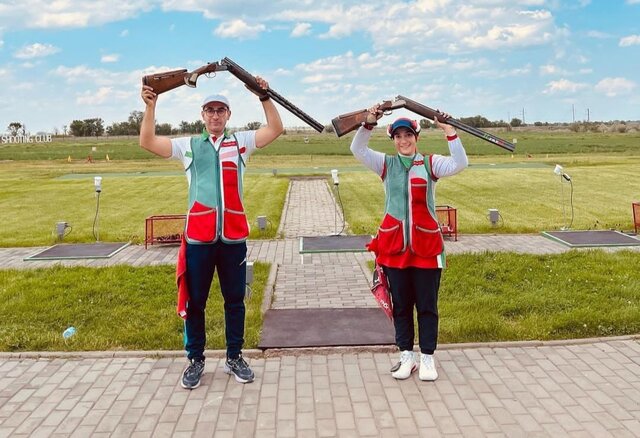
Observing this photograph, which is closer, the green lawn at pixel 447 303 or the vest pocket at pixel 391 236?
the vest pocket at pixel 391 236

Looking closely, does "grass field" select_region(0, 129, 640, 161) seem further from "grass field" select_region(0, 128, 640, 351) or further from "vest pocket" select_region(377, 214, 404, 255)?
"vest pocket" select_region(377, 214, 404, 255)

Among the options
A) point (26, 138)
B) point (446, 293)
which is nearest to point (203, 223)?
point (446, 293)

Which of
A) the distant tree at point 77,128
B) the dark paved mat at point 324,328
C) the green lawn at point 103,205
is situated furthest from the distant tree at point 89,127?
the dark paved mat at point 324,328

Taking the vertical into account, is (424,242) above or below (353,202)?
above

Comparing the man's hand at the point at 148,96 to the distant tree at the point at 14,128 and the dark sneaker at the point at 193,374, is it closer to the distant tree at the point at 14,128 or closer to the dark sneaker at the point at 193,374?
the dark sneaker at the point at 193,374

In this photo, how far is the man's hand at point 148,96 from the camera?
443 cm

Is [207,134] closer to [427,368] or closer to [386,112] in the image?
[386,112]

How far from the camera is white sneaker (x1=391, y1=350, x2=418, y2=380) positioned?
15.6ft

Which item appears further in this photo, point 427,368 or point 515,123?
point 515,123

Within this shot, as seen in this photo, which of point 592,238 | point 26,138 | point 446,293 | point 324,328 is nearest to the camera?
point 324,328

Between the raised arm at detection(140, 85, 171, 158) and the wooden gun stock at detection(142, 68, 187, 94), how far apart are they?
4 centimetres

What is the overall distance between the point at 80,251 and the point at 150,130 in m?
7.24

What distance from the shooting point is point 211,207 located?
4.46 metres

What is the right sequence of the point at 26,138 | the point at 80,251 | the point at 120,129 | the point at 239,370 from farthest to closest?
1. the point at 26,138
2. the point at 120,129
3. the point at 80,251
4. the point at 239,370
